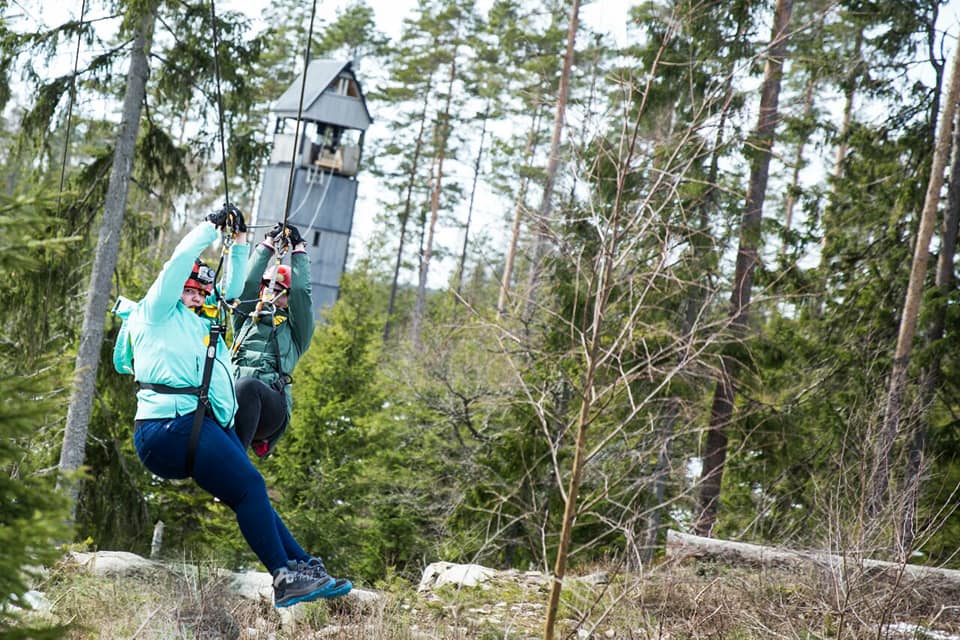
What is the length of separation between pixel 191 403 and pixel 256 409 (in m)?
0.75

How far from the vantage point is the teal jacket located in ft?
14.1

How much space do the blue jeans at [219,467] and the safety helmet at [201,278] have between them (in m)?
0.61

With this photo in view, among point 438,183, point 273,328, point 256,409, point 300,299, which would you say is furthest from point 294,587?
point 438,183

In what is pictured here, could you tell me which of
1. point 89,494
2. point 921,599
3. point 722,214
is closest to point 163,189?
point 89,494

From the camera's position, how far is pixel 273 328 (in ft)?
17.6

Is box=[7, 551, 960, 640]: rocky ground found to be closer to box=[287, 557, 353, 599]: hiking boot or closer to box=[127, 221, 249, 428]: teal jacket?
box=[287, 557, 353, 599]: hiking boot

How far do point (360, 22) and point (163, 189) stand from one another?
1024 inches

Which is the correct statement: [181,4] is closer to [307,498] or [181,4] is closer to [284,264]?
[284,264]

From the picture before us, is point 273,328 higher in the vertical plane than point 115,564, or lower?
higher

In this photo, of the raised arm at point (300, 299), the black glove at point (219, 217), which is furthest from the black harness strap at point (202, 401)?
the raised arm at point (300, 299)

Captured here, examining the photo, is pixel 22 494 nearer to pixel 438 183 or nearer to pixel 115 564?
pixel 115 564

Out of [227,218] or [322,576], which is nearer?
[227,218]

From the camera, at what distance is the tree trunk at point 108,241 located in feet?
34.1

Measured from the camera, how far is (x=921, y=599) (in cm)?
731
